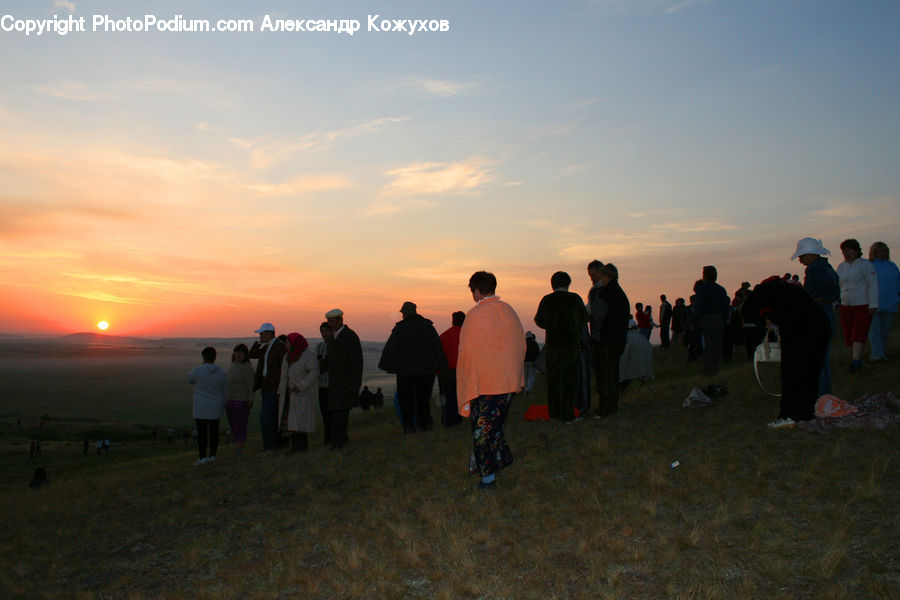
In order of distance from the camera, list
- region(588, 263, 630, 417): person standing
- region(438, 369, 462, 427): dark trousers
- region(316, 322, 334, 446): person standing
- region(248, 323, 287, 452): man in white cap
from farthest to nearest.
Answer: region(438, 369, 462, 427): dark trousers < region(316, 322, 334, 446): person standing < region(248, 323, 287, 452): man in white cap < region(588, 263, 630, 417): person standing

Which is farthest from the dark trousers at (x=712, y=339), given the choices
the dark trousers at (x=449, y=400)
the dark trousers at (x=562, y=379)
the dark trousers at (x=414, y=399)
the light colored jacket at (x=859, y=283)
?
the dark trousers at (x=414, y=399)

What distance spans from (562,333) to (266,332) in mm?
5763

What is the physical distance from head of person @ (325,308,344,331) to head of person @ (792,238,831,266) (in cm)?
748

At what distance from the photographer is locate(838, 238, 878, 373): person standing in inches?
462

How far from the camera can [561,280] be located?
10711mm

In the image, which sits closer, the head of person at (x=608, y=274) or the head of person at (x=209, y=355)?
the head of person at (x=608, y=274)

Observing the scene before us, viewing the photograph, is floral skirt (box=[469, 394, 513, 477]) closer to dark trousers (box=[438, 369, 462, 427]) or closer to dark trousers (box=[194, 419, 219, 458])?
dark trousers (box=[438, 369, 462, 427])

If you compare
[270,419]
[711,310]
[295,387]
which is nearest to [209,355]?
[270,419]

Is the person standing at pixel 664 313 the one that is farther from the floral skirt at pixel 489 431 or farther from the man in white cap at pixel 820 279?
the floral skirt at pixel 489 431

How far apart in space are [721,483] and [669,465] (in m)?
0.93

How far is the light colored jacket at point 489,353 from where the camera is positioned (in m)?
7.12

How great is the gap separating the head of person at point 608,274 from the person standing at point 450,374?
3.32 meters

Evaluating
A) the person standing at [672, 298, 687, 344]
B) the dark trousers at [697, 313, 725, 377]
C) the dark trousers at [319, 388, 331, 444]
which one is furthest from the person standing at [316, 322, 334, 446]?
the person standing at [672, 298, 687, 344]

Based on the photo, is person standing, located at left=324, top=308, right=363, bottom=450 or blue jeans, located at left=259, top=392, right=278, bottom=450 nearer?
person standing, located at left=324, top=308, right=363, bottom=450
